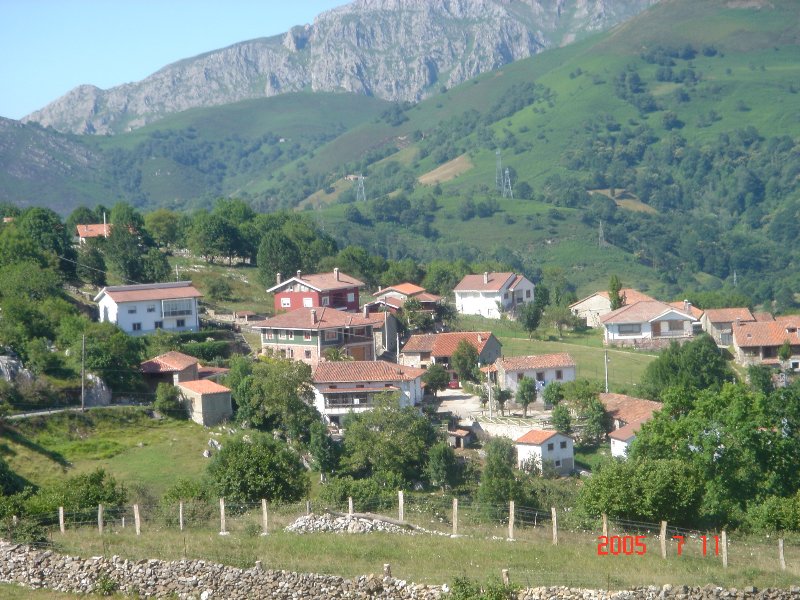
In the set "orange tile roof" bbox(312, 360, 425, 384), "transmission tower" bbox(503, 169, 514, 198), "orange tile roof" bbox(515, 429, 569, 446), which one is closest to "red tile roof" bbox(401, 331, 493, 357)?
"orange tile roof" bbox(312, 360, 425, 384)

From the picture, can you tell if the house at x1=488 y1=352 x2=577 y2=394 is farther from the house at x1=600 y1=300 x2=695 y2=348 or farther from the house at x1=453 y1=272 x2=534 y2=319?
the house at x1=453 y1=272 x2=534 y2=319

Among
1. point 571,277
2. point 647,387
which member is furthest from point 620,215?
point 647,387

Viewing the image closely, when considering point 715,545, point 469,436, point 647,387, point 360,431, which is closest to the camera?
point 715,545

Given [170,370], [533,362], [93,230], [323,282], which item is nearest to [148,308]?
[170,370]

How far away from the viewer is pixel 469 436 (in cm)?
4641

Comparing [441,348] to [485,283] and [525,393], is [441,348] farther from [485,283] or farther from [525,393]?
[485,283]

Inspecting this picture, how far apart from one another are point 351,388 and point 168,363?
8.05m

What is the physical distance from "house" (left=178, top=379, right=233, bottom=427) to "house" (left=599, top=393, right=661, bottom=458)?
1538cm

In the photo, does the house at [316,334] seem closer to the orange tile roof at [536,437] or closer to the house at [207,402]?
the house at [207,402]

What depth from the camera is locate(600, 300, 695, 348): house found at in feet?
226

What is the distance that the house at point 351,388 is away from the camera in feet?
158

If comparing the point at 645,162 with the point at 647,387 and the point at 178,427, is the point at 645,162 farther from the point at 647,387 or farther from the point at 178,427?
the point at 178,427

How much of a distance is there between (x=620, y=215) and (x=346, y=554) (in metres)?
144

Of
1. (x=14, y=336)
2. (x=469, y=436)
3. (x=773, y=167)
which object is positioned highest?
(x=773, y=167)
